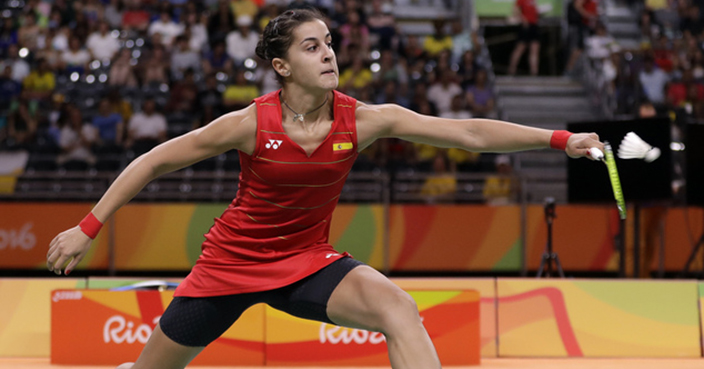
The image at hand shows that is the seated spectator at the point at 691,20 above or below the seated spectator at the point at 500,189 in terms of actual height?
above

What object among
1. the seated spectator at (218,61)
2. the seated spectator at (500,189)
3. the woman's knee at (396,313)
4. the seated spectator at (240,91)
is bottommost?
the seated spectator at (500,189)

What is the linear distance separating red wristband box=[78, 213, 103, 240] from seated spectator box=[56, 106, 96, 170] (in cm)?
763

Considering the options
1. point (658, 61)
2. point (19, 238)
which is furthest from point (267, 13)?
point (658, 61)

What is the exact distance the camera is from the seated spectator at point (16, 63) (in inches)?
488

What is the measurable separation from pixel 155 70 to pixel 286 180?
30.6ft

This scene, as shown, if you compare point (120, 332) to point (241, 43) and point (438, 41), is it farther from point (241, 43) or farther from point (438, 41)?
point (438, 41)

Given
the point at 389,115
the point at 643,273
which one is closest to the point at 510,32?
the point at 643,273

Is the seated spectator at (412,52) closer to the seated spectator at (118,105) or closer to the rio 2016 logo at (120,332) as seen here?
the seated spectator at (118,105)

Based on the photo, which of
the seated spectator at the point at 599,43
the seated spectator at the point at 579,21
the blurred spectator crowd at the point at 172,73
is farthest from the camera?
the seated spectator at the point at 579,21

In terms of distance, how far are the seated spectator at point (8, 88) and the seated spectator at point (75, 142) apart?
1138 millimetres

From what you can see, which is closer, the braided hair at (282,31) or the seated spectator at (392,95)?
the braided hair at (282,31)

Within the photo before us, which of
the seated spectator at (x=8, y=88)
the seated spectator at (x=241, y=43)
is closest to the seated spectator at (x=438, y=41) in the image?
the seated spectator at (x=241, y=43)

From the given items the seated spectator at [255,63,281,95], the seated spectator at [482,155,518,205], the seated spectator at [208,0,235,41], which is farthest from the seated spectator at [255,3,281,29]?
the seated spectator at [482,155,518,205]

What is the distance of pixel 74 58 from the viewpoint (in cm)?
1255
